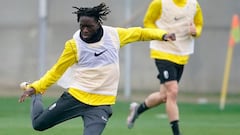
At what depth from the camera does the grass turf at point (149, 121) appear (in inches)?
506

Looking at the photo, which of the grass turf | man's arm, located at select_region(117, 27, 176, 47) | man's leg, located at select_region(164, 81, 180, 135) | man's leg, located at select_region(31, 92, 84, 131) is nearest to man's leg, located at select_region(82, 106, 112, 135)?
man's leg, located at select_region(31, 92, 84, 131)

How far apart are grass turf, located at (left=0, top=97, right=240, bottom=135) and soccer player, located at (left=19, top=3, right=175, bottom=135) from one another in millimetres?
3119

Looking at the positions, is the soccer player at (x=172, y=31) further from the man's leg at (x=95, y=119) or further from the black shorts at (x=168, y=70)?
the man's leg at (x=95, y=119)

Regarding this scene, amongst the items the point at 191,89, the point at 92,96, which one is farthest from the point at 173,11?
the point at 191,89

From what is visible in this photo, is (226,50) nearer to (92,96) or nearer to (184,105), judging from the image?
(184,105)

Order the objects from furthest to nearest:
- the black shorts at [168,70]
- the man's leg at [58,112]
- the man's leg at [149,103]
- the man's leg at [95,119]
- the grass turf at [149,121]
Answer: the grass turf at [149,121]
the man's leg at [149,103]
the black shorts at [168,70]
the man's leg at [58,112]
the man's leg at [95,119]

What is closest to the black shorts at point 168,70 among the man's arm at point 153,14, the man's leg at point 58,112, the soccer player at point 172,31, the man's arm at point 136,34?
the soccer player at point 172,31

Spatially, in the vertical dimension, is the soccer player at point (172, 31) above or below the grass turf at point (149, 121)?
above

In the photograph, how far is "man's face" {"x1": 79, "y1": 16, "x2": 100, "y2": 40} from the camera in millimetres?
9008

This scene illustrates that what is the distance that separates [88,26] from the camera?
29.6ft

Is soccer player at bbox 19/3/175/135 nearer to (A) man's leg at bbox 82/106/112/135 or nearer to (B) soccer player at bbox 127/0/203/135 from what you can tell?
(A) man's leg at bbox 82/106/112/135

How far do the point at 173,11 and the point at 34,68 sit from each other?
8.55 metres

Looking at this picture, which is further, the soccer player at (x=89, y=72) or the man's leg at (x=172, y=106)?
the man's leg at (x=172, y=106)

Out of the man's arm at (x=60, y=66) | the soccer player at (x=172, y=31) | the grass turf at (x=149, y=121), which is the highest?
the man's arm at (x=60, y=66)
